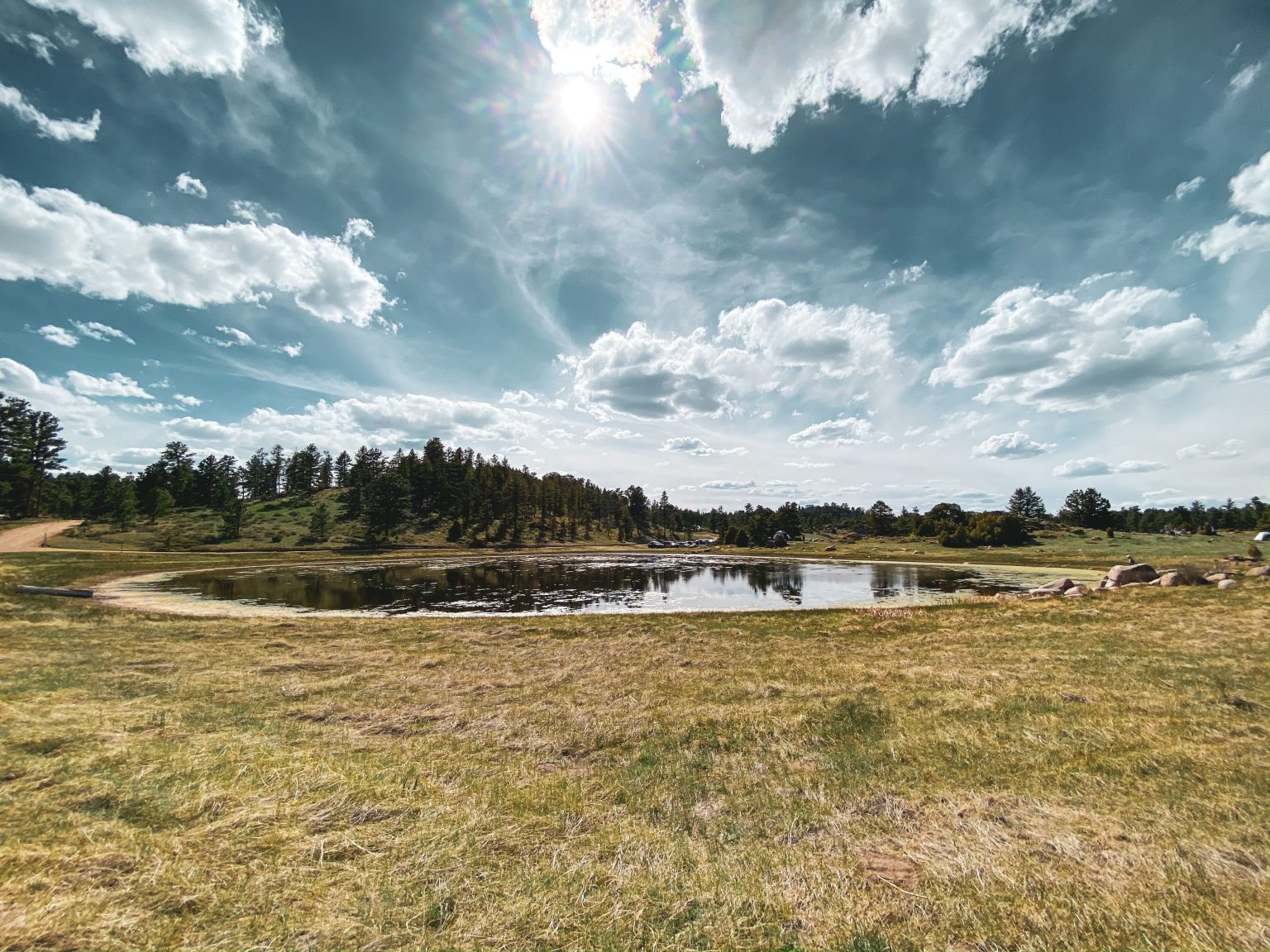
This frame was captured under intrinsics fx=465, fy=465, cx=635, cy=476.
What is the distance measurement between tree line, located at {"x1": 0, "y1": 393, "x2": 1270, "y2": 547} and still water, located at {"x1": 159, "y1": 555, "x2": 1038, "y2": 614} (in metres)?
57.7

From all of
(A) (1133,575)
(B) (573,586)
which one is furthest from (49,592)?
(A) (1133,575)

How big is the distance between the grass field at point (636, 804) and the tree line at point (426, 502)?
106m

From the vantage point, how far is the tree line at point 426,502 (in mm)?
94000

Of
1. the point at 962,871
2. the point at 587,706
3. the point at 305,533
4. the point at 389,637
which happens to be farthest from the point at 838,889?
the point at 305,533

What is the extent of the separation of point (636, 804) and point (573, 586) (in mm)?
40005

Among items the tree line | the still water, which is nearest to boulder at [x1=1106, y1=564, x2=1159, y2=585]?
the still water

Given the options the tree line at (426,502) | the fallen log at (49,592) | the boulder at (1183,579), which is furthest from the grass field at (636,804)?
the tree line at (426,502)

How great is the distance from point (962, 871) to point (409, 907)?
17.2ft

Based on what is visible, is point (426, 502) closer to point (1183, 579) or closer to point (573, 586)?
point (573, 586)

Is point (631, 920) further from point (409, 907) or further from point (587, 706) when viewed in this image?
point (587, 706)

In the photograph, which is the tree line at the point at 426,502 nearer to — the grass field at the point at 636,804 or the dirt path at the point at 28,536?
the dirt path at the point at 28,536

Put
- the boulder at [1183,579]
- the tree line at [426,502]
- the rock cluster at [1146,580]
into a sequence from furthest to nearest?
the tree line at [426,502] < the boulder at [1183,579] < the rock cluster at [1146,580]

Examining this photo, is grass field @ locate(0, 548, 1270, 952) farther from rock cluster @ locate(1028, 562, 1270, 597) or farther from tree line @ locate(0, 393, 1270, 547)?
tree line @ locate(0, 393, 1270, 547)

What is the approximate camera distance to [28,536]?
69188mm
